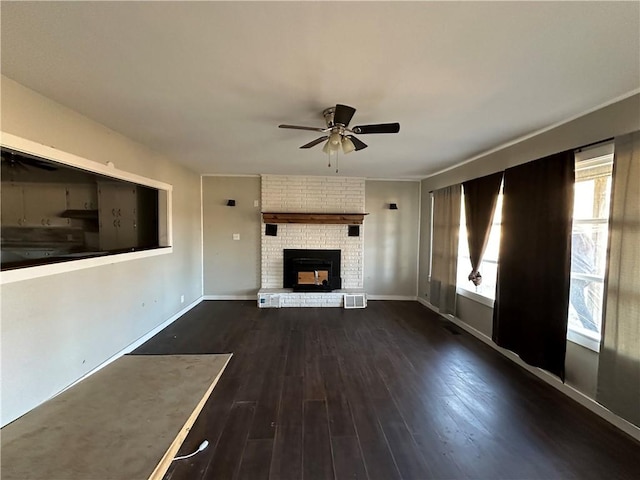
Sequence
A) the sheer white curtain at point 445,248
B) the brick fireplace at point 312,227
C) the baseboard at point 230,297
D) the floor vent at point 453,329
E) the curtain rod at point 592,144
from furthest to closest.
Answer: the baseboard at point 230,297 < the brick fireplace at point 312,227 < the sheer white curtain at point 445,248 < the floor vent at point 453,329 < the curtain rod at point 592,144

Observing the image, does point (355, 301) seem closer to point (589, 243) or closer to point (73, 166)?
point (589, 243)

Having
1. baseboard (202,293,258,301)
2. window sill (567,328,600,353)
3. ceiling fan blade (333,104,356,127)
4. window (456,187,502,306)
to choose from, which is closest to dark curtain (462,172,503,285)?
window (456,187,502,306)

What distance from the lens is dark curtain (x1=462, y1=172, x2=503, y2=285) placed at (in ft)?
11.7

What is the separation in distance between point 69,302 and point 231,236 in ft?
10.9

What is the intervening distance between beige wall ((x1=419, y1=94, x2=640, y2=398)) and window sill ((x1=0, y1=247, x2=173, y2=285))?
450 cm

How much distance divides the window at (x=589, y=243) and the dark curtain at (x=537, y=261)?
0.12 m

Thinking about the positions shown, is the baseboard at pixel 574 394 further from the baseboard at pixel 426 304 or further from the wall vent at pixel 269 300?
the wall vent at pixel 269 300

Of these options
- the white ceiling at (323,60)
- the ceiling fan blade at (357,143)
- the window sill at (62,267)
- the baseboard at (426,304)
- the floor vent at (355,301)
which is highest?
the white ceiling at (323,60)

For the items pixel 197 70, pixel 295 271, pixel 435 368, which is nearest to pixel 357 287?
pixel 295 271

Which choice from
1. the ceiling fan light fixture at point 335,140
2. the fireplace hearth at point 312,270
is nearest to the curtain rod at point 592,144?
the ceiling fan light fixture at point 335,140

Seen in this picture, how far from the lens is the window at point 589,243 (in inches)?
92.4

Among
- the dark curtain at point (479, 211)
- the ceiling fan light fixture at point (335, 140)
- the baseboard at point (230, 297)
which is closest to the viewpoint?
the ceiling fan light fixture at point (335, 140)

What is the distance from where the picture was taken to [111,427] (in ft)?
3.65

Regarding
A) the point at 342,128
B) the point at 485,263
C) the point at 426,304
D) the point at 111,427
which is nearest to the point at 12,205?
the point at 111,427
